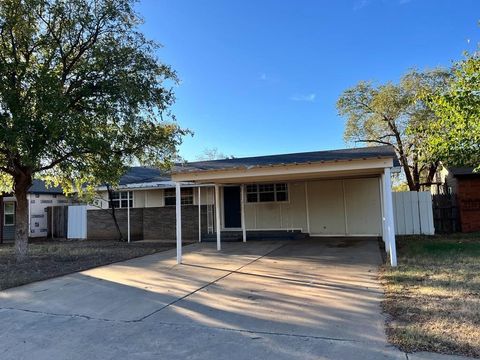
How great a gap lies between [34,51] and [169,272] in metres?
7.52

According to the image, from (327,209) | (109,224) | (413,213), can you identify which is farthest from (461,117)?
(109,224)

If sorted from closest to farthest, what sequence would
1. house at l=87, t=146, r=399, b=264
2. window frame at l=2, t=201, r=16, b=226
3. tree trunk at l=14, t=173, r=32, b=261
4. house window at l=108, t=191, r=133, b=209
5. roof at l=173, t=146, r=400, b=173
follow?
tree trunk at l=14, t=173, r=32, b=261, roof at l=173, t=146, r=400, b=173, house at l=87, t=146, r=399, b=264, house window at l=108, t=191, r=133, b=209, window frame at l=2, t=201, r=16, b=226

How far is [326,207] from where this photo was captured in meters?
17.1

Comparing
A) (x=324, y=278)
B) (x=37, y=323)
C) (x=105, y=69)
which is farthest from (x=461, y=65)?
(x=37, y=323)

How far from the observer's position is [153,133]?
509 inches

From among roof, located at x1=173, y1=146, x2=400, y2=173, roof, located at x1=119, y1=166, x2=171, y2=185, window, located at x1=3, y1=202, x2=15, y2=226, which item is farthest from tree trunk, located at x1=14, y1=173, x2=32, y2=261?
window, located at x1=3, y1=202, x2=15, y2=226

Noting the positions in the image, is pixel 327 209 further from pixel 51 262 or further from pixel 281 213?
pixel 51 262

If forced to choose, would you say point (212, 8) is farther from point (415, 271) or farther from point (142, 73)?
point (415, 271)

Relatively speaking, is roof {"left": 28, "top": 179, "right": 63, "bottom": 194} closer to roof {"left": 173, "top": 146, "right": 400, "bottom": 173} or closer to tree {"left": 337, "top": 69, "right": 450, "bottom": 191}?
roof {"left": 173, "top": 146, "right": 400, "bottom": 173}

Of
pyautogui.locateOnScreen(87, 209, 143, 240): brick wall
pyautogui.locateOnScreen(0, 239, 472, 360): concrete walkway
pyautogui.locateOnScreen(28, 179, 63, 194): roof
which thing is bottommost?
pyautogui.locateOnScreen(0, 239, 472, 360): concrete walkway

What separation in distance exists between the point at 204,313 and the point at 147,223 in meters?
13.5

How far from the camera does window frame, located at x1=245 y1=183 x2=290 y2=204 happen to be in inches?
696

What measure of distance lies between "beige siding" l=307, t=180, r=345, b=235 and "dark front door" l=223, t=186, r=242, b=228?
3225mm

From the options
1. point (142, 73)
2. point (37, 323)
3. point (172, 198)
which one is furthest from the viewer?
point (172, 198)
